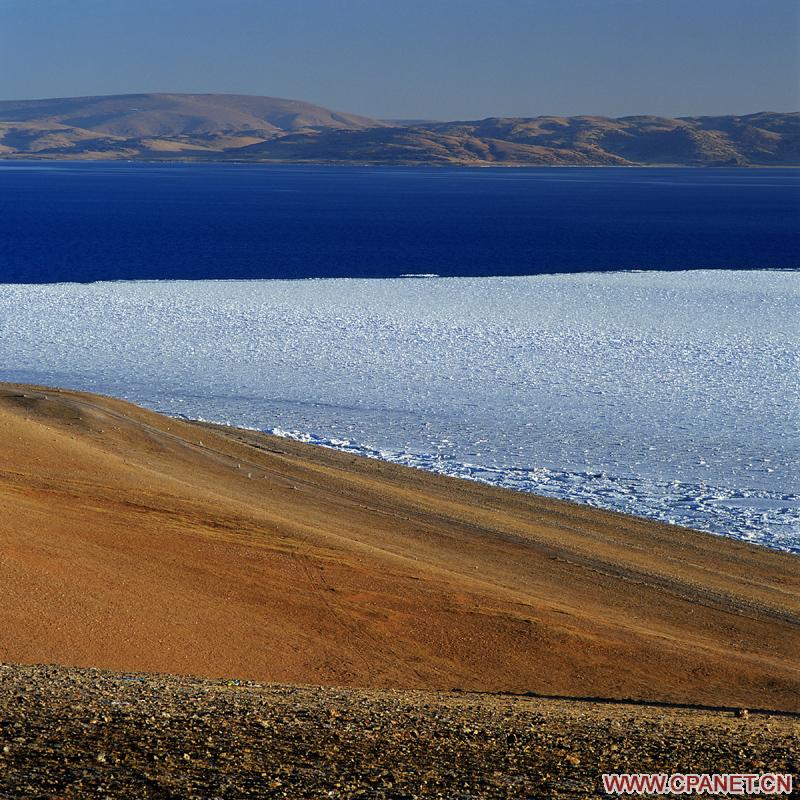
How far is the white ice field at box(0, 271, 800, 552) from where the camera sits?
1605 cm

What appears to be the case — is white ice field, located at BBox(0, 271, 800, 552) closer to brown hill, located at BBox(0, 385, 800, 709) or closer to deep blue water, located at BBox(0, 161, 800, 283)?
brown hill, located at BBox(0, 385, 800, 709)

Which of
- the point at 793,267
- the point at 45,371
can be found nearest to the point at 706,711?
the point at 45,371

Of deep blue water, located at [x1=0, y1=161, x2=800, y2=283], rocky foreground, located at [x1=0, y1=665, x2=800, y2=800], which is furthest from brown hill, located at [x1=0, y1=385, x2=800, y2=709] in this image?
deep blue water, located at [x1=0, y1=161, x2=800, y2=283]

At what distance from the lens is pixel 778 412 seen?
1944cm

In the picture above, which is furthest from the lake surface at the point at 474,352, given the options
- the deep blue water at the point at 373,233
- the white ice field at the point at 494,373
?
the deep blue water at the point at 373,233

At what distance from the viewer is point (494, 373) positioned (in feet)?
74.3

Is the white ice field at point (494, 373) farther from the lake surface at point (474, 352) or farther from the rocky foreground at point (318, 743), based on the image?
the rocky foreground at point (318, 743)

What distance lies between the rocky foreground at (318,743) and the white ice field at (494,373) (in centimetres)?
724

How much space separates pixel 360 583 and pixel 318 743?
4.05m

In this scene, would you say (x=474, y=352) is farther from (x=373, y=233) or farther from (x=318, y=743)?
(x=373, y=233)

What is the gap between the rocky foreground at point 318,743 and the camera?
5.50 meters

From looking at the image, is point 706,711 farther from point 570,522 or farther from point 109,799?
point 570,522

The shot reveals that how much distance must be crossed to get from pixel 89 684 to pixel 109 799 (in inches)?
74.8

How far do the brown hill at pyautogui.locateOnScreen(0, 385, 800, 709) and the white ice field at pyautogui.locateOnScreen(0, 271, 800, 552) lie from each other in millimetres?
1695
